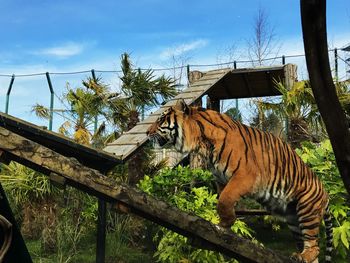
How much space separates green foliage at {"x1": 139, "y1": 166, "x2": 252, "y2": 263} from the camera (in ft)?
20.4

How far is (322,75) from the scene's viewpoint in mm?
1614

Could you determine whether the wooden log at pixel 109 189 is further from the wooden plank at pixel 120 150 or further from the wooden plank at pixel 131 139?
the wooden plank at pixel 131 139

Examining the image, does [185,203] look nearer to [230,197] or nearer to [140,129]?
[140,129]

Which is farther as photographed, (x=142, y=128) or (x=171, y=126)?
(x=142, y=128)

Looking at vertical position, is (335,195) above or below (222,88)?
below

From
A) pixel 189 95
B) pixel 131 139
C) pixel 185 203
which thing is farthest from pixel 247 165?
pixel 189 95

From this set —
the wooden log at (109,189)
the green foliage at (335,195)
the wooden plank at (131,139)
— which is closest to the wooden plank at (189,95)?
the wooden plank at (131,139)

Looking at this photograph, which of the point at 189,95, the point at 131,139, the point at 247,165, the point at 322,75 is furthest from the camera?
the point at 189,95

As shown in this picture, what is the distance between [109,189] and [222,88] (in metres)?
10.7

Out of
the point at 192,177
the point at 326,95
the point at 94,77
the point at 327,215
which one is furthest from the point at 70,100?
the point at 326,95

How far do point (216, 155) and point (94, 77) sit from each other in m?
9.87

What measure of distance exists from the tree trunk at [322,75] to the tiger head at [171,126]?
8.58ft

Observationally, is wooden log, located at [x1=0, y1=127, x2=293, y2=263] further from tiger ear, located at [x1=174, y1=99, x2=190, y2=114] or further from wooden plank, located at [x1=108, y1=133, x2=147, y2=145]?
wooden plank, located at [x1=108, y1=133, x2=147, y2=145]

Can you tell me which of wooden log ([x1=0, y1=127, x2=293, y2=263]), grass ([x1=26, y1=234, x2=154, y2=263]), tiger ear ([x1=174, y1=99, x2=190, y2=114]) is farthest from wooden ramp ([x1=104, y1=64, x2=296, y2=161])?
wooden log ([x1=0, y1=127, x2=293, y2=263])
